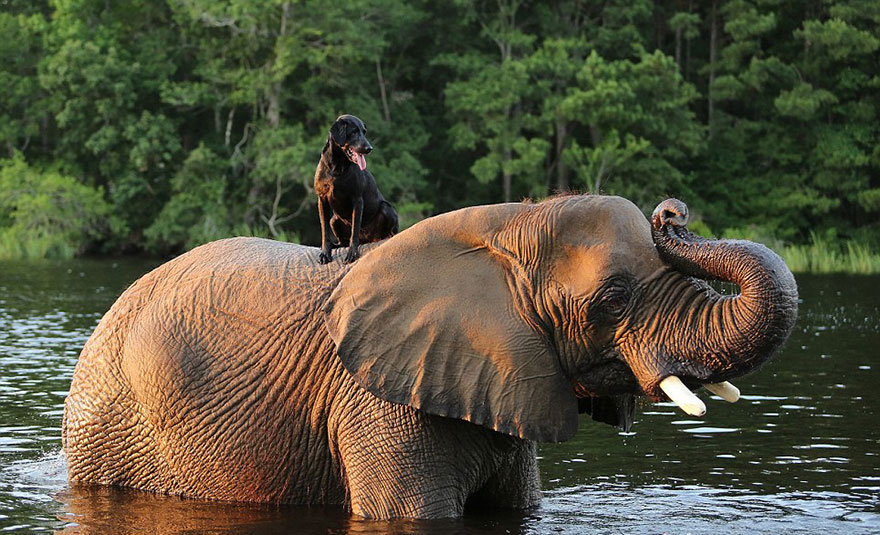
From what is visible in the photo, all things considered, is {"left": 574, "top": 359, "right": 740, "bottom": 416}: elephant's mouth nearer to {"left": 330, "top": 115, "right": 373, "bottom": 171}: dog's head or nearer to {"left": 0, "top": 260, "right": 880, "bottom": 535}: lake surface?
Answer: {"left": 0, "top": 260, "right": 880, "bottom": 535}: lake surface

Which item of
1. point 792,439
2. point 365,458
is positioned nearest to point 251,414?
point 365,458

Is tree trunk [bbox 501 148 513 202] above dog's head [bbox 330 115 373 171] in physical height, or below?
below

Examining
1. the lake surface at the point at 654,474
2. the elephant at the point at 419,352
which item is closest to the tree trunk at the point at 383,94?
the lake surface at the point at 654,474

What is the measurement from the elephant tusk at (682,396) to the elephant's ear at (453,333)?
62 cm

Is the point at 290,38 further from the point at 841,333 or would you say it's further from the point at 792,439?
the point at 792,439

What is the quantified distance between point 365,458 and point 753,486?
3231mm

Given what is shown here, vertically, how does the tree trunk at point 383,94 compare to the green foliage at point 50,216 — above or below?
above

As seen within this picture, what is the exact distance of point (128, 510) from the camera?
26.0 feet

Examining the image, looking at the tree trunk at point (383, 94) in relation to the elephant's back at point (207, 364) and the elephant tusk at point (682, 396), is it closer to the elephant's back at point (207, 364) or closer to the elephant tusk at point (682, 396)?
the elephant's back at point (207, 364)

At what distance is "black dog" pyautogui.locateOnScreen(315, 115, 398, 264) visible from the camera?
8.07m

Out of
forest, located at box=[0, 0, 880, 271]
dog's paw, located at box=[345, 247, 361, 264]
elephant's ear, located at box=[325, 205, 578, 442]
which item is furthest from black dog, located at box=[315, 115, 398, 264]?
forest, located at box=[0, 0, 880, 271]

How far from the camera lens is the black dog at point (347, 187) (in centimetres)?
807

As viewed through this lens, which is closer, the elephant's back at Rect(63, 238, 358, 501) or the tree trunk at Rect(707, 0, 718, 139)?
the elephant's back at Rect(63, 238, 358, 501)

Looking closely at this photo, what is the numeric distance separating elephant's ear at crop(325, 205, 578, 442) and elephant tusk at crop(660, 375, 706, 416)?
2.02 feet
